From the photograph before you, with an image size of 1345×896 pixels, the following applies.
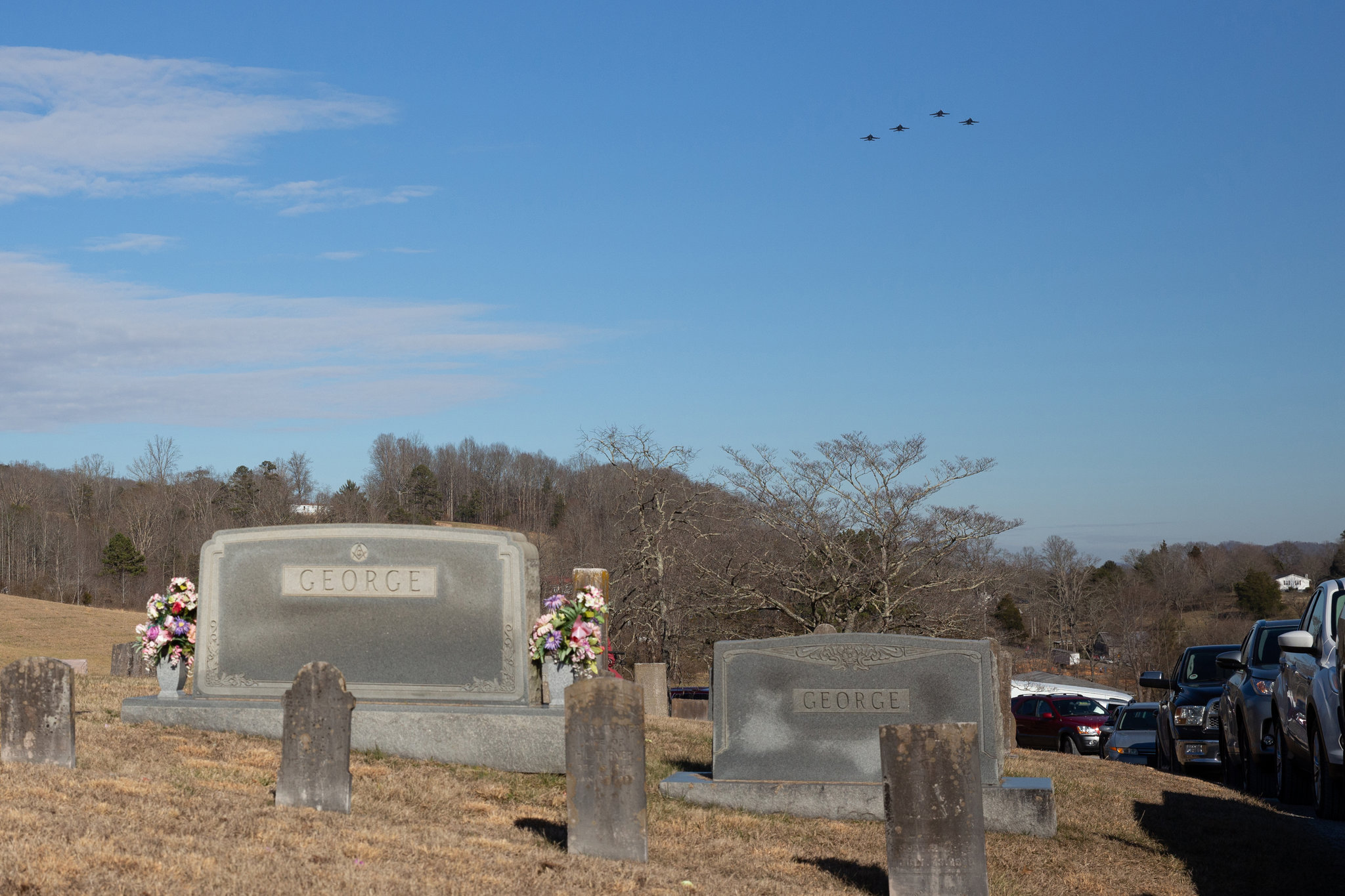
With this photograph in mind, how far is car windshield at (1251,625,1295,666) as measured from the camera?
13414 millimetres

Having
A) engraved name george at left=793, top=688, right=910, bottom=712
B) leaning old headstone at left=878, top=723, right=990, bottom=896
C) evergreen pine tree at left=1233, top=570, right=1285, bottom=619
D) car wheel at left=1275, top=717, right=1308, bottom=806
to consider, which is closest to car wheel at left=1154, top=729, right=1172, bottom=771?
car wheel at left=1275, top=717, right=1308, bottom=806

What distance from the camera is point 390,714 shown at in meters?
Result: 10.9

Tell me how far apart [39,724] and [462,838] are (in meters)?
3.43

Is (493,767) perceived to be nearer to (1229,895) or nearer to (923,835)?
(923,835)

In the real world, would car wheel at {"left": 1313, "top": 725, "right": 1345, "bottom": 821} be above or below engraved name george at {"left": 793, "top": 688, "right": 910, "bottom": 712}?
below

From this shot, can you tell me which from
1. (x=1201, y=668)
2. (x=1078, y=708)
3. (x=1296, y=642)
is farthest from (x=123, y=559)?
(x=1296, y=642)

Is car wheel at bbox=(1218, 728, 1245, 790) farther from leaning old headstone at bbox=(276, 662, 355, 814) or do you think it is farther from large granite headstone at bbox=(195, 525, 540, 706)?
leaning old headstone at bbox=(276, 662, 355, 814)

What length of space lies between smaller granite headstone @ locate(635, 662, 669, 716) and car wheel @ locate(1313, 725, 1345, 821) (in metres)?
12.4

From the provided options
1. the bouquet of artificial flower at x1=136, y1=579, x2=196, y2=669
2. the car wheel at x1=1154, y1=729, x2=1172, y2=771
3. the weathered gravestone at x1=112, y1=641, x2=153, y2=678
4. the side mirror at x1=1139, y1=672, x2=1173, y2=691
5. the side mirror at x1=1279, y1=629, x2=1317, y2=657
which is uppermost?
the bouquet of artificial flower at x1=136, y1=579, x2=196, y2=669

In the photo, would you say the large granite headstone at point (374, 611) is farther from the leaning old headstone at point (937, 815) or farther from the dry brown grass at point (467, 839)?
the leaning old headstone at point (937, 815)

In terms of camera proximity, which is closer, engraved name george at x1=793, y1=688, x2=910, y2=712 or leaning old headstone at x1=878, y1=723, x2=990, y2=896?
leaning old headstone at x1=878, y1=723, x2=990, y2=896

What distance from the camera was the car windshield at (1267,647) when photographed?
13.4 meters

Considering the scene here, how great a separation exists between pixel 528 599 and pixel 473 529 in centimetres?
86

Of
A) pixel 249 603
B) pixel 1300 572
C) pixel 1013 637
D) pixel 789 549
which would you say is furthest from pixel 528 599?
pixel 1300 572
